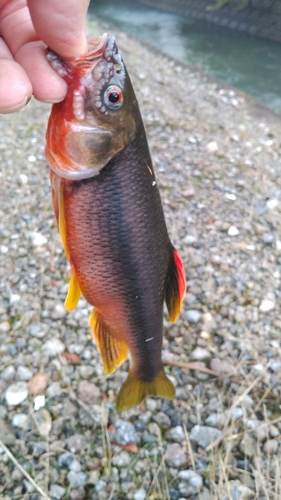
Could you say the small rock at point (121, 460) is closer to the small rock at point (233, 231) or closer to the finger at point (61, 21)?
the finger at point (61, 21)

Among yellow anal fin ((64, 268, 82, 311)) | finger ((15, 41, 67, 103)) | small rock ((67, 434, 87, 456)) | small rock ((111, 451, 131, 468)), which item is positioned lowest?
small rock ((111, 451, 131, 468))

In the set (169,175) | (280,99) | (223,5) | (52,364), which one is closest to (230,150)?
(169,175)

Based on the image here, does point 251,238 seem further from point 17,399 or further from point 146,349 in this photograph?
point 17,399

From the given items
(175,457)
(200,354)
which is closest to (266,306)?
(200,354)

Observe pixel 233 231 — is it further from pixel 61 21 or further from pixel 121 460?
pixel 61 21

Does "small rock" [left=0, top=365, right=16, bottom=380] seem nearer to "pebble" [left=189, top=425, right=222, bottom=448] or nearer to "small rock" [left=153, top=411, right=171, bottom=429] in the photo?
"small rock" [left=153, top=411, right=171, bottom=429]

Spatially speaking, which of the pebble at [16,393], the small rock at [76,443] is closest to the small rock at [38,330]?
the pebble at [16,393]

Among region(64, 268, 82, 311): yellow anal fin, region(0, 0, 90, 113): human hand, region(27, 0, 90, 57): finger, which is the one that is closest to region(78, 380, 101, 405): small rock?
region(64, 268, 82, 311): yellow anal fin
